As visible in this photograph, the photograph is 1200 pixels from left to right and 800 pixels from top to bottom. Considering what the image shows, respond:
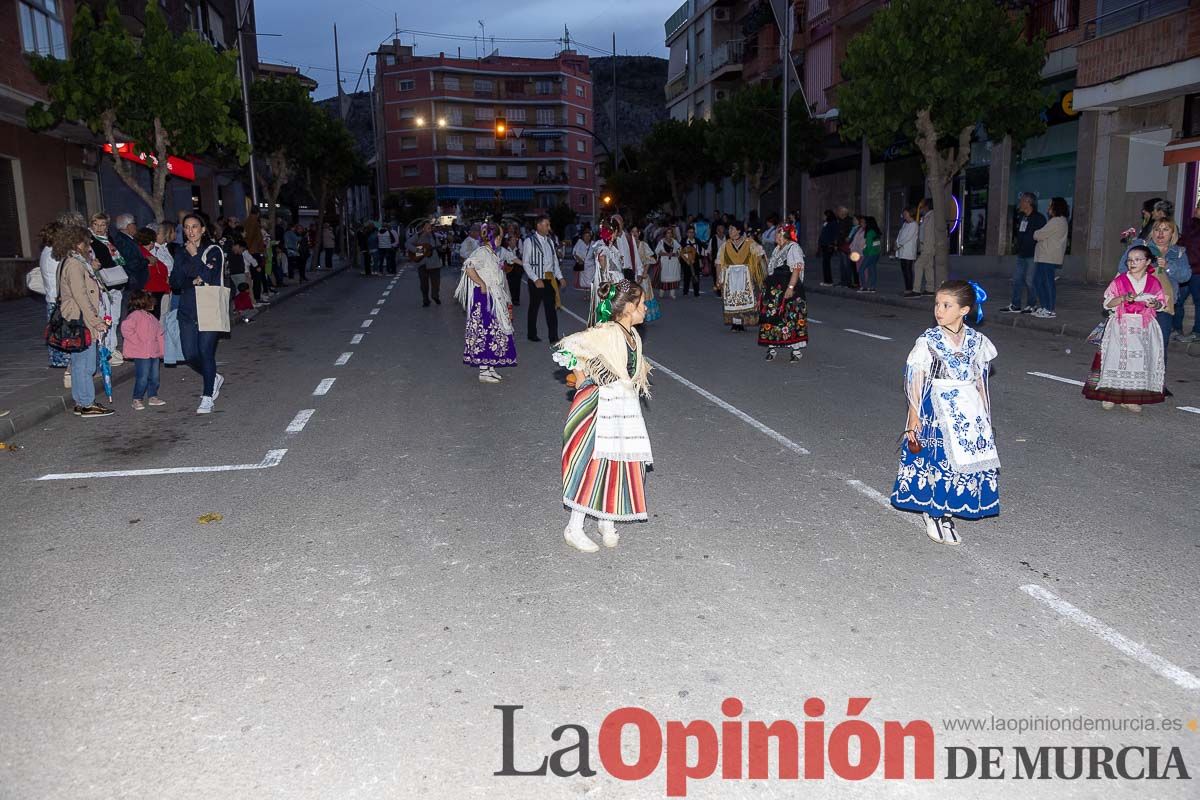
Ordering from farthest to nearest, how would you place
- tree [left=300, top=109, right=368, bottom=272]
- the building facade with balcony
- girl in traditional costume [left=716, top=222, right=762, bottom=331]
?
1. the building facade with balcony
2. tree [left=300, top=109, right=368, bottom=272]
3. girl in traditional costume [left=716, top=222, right=762, bottom=331]

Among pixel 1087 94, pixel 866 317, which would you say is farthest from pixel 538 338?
pixel 1087 94

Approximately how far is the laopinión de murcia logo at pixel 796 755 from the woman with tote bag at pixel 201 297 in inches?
278

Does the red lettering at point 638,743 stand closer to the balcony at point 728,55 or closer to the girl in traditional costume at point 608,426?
the girl in traditional costume at point 608,426

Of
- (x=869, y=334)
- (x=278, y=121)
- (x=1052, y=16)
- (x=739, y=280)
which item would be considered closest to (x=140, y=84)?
(x=739, y=280)

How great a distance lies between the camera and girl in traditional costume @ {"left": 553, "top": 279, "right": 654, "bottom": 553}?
4.93 m

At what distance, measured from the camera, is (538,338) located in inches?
566

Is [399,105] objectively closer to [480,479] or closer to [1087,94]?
[1087,94]

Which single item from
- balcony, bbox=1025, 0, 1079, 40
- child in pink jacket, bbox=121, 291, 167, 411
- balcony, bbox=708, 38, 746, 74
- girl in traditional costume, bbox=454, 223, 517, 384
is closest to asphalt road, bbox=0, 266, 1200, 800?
child in pink jacket, bbox=121, 291, 167, 411

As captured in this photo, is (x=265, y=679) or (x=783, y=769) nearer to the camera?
(x=783, y=769)

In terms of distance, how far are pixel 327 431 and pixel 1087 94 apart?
748 inches

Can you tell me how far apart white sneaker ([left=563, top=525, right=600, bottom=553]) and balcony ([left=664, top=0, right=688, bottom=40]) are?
177 feet

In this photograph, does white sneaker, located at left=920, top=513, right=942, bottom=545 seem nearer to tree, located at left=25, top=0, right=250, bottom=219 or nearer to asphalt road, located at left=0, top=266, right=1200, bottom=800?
asphalt road, located at left=0, top=266, right=1200, bottom=800

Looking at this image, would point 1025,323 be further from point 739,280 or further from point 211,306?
point 211,306

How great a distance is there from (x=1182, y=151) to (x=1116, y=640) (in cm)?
1825
